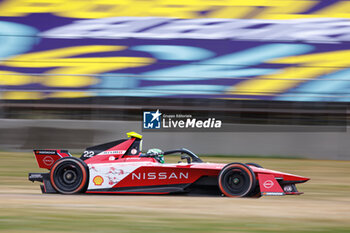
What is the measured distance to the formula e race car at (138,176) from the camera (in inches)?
260

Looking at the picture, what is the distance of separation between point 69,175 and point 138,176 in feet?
2.99

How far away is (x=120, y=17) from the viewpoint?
51.6ft

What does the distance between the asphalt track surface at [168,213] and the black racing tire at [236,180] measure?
15 centimetres

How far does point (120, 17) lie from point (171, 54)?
81.0 inches

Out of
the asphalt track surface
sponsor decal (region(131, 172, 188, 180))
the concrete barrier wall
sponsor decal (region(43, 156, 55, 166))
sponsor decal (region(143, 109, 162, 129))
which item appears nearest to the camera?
the asphalt track surface

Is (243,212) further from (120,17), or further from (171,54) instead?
(120,17)

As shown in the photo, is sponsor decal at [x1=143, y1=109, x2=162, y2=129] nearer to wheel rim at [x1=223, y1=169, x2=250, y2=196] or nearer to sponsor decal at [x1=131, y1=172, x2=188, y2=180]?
sponsor decal at [x1=131, y1=172, x2=188, y2=180]

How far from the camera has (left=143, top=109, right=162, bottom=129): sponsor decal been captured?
488 inches

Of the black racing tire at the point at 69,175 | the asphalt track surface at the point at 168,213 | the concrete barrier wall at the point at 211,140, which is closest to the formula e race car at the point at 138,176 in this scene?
the black racing tire at the point at 69,175

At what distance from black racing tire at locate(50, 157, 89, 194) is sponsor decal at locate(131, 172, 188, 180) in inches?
25.5

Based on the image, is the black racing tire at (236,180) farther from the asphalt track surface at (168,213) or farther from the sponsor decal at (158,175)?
the sponsor decal at (158,175)

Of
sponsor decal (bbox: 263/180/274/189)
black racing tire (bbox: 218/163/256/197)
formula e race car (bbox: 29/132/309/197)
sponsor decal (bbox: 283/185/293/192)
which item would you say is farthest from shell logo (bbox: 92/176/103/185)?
sponsor decal (bbox: 283/185/293/192)

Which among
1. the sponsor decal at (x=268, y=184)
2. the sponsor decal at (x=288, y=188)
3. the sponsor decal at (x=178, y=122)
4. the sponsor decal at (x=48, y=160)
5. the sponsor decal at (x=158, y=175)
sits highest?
the sponsor decal at (x=178, y=122)

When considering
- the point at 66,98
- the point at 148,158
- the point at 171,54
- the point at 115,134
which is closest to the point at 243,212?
the point at 148,158
